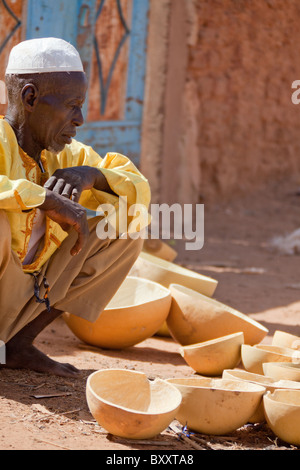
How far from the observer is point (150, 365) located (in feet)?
11.1

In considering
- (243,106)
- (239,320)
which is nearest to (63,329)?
(239,320)

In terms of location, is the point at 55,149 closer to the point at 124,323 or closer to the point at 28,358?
the point at 28,358

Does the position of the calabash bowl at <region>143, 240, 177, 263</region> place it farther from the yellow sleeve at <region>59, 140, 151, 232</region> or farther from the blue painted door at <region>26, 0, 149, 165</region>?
the yellow sleeve at <region>59, 140, 151, 232</region>

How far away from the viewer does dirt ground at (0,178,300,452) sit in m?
2.29

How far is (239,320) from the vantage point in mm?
3494

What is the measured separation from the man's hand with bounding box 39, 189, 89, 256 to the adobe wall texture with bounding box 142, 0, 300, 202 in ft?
14.1

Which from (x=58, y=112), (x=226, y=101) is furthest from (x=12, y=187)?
(x=226, y=101)

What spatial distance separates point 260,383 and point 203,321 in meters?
0.93

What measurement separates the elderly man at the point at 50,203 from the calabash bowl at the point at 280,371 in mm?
747

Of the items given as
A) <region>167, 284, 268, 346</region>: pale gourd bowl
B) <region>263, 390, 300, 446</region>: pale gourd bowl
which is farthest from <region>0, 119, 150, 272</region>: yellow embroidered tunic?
<region>263, 390, 300, 446</region>: pale gourd bowl

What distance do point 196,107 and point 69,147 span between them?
557cm

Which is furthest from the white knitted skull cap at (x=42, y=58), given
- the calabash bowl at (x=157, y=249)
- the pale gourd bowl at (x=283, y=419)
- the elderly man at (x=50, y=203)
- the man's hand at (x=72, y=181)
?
the calabash bowl at (x=157, y=249)
